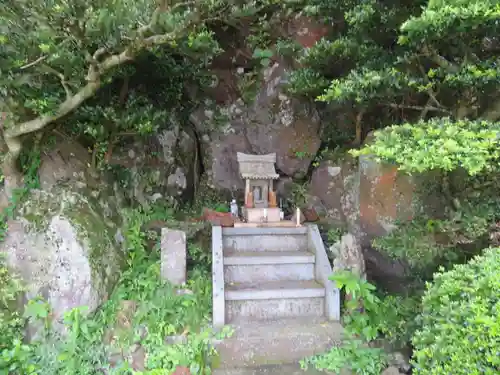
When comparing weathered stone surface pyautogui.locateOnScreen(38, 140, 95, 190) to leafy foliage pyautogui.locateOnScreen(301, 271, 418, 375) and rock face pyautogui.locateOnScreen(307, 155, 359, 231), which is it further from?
rock face pyautogui.locateOnScreen(307, 155, 359, 231)

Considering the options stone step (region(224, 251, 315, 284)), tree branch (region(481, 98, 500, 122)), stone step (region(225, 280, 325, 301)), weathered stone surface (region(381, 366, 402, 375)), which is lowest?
weathered stone surface (region(381, 366, 402, 375))

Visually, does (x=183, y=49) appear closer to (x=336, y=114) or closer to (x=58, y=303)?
(x=58, y=303)

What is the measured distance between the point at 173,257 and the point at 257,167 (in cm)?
227

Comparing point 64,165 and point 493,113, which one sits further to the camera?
point 64,165

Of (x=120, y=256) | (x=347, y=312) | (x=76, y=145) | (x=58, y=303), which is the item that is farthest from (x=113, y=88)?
(x=347, y=312)

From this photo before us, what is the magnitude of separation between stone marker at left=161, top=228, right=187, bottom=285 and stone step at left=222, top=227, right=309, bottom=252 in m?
0.70

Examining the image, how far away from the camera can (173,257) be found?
436cm

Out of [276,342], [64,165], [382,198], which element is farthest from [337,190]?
[64,165]

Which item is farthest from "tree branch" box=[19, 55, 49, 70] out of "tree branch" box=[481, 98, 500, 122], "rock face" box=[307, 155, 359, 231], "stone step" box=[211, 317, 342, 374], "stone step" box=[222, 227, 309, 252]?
"tree branch" box=[481, 98, 500, 122]

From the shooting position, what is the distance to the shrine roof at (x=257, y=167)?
18.7 feet

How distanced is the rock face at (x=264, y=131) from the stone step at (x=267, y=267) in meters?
2.69

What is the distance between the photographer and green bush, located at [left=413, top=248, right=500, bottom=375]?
1.84 meters

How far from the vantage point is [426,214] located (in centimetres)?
407

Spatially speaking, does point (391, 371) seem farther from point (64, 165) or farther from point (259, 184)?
point (64, 165)
